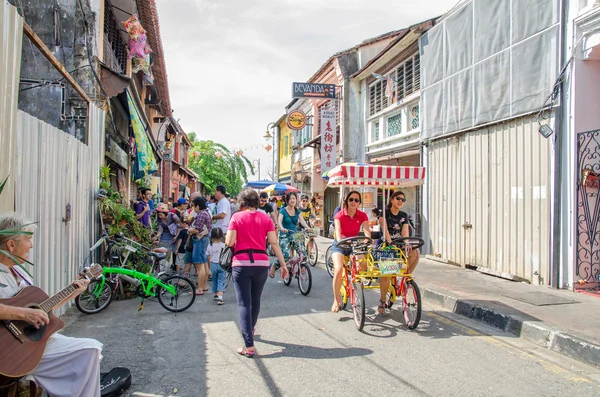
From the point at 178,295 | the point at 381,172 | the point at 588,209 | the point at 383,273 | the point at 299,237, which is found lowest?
the point at 178,295

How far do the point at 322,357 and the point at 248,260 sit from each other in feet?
4.14

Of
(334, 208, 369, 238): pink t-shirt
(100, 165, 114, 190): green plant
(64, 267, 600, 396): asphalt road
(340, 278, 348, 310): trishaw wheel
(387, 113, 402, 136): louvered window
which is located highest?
(387, 113, 402, 136): louvered window

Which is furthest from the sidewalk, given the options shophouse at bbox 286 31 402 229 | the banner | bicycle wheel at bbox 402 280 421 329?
shophouse at bbox 286 31 402 229

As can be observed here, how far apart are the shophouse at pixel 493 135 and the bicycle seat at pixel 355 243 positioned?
3.97 metres

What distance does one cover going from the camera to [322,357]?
4668 millimetres

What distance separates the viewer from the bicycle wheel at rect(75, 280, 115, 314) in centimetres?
637

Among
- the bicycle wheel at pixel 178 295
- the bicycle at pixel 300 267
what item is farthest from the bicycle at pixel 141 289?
the bicycle at pixel 300 267

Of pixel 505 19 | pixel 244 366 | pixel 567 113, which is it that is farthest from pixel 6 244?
pixel 505 19

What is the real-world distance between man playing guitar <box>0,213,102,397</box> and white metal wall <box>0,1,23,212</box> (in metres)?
1.03

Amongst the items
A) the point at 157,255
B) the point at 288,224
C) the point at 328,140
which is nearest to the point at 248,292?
the point at 157,255

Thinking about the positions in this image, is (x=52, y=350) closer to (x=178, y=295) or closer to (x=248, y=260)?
(x=248, y=260)

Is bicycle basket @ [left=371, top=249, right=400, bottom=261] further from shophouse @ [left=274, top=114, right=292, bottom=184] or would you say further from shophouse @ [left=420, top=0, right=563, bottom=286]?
shophouse @ [left=274, top=114, right=292, bottom=184]

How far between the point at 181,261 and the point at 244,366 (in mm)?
7532

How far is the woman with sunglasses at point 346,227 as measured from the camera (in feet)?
20.6
